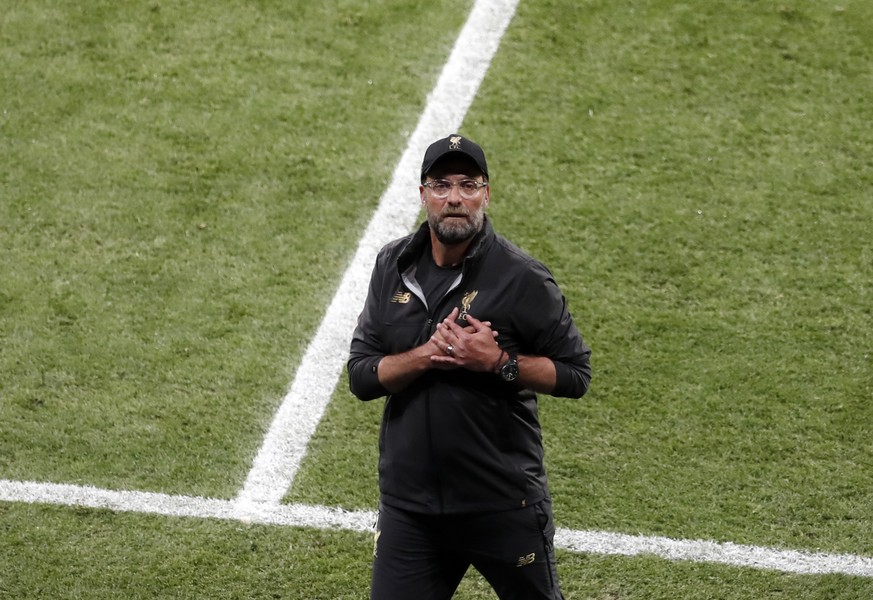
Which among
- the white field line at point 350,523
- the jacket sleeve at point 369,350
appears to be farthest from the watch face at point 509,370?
the white field line at point 350,523

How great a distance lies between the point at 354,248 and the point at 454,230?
3476 millimetres

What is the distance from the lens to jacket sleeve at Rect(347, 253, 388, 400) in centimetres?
495

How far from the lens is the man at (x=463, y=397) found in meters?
4.86

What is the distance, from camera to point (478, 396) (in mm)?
4863

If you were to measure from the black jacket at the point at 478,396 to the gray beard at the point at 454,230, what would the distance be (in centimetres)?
6

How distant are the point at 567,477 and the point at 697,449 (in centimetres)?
68

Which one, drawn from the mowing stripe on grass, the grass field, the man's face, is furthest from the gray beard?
the mowing stripe on grass

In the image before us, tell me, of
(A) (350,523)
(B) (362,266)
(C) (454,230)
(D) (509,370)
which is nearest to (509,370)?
(D) (509,370)

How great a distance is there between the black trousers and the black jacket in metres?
0.06

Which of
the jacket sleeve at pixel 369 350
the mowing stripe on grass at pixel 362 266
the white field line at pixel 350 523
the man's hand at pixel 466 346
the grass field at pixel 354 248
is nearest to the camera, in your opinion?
the man's hand at pixel 466 346

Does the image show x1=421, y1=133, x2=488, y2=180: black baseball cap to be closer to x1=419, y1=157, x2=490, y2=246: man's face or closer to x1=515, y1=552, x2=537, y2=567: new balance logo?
x1=419, y1=157, x2=490, y2=246: man's face

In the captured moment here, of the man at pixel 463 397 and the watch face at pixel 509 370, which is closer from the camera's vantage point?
the watch face at pixel 509 370

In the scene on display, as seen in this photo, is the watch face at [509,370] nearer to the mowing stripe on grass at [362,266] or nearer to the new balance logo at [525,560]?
the new balance logo at [525,560]

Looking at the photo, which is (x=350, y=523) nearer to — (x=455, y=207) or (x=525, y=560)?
(x=525, y=560)
